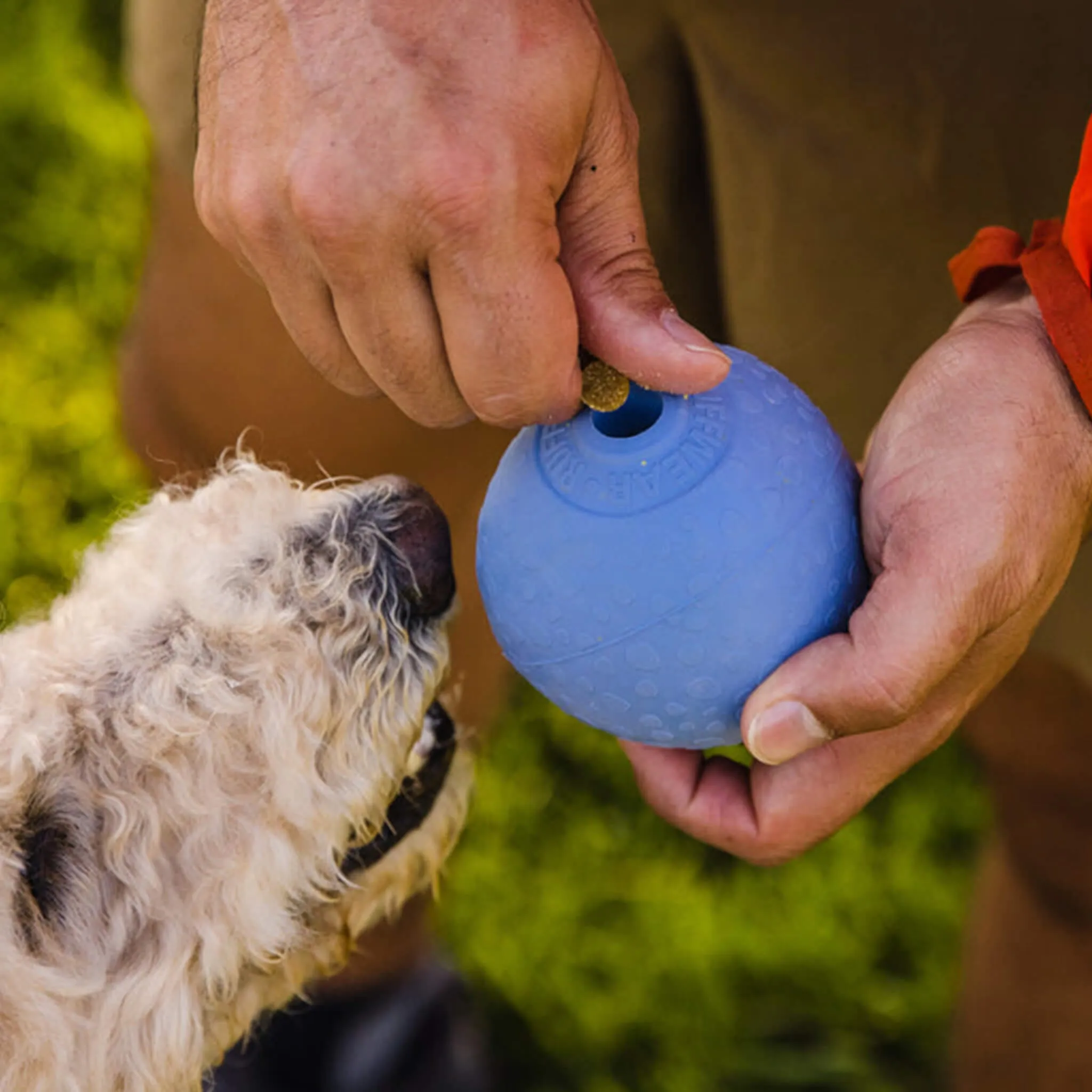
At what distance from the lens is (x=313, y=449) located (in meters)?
1.75

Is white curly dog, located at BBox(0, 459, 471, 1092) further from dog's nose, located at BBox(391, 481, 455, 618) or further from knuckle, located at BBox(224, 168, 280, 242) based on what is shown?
knuckle, located at BBox(224, 168, 280, 242)

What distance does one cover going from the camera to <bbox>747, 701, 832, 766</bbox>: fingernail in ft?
3.33

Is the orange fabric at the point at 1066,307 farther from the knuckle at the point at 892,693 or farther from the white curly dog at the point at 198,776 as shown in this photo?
the white curly dog at the point at 198,776

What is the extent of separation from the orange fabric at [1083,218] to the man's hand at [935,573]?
0.23ft

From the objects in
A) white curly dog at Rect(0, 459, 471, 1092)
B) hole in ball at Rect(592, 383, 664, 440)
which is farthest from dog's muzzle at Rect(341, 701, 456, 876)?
hole in ball at Rect(592, 383, 664, 440)

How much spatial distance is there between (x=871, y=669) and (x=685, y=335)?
0.28 meters

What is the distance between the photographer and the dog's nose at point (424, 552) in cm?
132

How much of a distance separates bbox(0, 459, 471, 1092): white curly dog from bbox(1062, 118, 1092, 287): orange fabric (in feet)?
2.05

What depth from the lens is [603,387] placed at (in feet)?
3.50

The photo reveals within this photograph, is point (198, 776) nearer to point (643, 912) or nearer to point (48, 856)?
point (48, 856)

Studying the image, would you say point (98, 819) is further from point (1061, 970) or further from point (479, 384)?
point (1061, 970)

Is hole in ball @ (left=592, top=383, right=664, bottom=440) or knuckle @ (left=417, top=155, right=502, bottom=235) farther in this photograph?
hole in ball @ (left=592, top=383, right=664, bottom=440)

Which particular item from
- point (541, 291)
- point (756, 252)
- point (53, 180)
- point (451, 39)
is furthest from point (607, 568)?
point (53, 180)

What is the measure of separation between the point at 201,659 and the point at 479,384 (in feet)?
1.33
